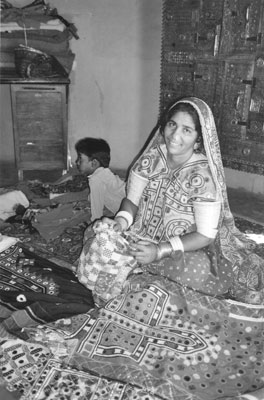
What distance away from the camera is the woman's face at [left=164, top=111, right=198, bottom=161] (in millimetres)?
1936

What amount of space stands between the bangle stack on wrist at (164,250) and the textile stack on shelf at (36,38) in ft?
8.51

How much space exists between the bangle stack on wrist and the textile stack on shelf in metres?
2.59

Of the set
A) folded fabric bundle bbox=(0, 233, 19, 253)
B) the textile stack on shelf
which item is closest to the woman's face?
folded fabric bundle bbox=(0, 233, 19, 253)

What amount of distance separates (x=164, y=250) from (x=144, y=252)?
0.11 m

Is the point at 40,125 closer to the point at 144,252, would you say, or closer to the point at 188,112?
the point at 188,112

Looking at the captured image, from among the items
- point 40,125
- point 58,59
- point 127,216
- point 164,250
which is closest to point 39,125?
point 40,125

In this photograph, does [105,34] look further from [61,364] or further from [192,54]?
[61,364]

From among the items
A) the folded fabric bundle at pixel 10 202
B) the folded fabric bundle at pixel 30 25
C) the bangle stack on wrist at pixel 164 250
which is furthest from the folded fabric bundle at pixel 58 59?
the bangle stack on wrist at pixel 164 250

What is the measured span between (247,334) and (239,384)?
28 cm

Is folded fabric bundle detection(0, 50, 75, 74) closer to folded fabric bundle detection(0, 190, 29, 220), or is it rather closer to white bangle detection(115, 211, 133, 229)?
folded fabric bundle detection(0, 190, 29, 220)

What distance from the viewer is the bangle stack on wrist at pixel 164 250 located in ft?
6.33

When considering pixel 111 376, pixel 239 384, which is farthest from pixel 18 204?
pixel 239 384

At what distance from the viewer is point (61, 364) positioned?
1645 millimetres

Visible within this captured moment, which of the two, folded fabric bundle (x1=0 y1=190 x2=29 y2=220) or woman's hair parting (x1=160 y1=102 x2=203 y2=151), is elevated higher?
woman's hair parting (x1=160 y1=102 x2=203 y2=151)
